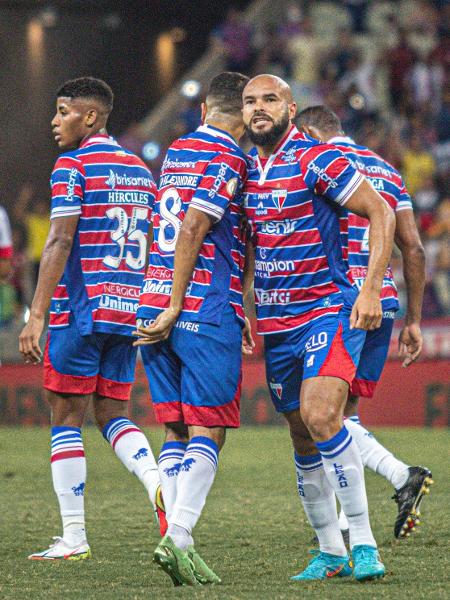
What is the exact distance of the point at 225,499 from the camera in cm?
840

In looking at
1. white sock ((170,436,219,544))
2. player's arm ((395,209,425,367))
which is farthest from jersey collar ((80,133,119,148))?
white sock ((170,436,219,544))

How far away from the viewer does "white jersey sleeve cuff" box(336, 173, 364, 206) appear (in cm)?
523

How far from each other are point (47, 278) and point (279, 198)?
138 cm

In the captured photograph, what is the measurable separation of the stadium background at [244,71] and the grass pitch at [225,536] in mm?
2961

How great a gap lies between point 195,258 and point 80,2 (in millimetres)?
17717

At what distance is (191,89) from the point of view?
20297 millimetres

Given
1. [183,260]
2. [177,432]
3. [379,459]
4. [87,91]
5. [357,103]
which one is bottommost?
[379,459]

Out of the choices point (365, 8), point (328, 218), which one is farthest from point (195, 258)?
point (365, 8)

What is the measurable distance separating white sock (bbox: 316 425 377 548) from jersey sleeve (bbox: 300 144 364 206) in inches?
39.3

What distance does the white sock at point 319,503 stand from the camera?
541 cm

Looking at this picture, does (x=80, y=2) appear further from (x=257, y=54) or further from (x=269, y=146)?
(x=269, y=146)

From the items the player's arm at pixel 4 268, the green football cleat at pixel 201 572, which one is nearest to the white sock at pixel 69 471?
the green football cleat at pixel 201 572

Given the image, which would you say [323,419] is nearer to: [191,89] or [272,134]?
[272,134]

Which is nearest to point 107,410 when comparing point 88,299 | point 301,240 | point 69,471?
point 69,471
